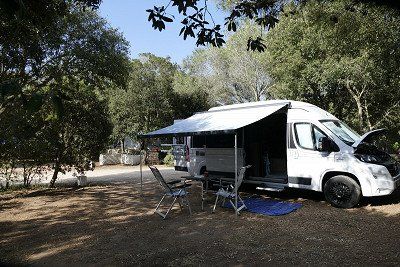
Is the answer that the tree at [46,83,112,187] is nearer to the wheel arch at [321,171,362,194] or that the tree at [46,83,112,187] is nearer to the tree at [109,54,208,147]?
the wheel arch at [321,171,362,194]

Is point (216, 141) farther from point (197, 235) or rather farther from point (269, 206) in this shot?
A: point (197, 235)

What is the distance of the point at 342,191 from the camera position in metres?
7.87

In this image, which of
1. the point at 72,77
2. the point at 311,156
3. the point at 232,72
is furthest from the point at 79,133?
the point at 232,72

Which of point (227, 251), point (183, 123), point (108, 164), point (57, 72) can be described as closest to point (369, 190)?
point (227, 251)

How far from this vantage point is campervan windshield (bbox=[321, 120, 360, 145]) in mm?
8264

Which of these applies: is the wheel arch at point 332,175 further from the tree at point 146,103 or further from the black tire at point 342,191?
the tree at point 146,103

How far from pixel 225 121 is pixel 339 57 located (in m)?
7.23

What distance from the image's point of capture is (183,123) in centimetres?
1084

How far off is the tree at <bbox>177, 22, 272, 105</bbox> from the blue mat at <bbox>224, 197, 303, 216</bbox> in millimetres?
19498

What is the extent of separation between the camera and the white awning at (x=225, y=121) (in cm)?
823

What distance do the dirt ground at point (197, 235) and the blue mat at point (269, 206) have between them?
242mm

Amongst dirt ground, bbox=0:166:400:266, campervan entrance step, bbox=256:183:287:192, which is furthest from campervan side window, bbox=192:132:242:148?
dirt ground, bbox=0:166:400:266

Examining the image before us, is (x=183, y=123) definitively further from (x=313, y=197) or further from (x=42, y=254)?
(x=42, y=254)

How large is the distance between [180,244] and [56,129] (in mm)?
8555
